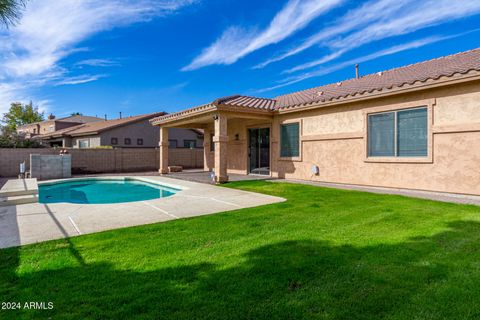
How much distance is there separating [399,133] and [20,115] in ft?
203

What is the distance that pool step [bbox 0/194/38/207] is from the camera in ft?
25.9

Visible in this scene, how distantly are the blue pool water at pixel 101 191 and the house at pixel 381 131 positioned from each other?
324 cm

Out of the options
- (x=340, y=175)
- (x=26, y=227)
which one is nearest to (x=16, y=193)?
(x=26, y=227)

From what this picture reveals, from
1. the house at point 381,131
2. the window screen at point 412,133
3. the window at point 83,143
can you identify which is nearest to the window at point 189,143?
the window at point 83,143

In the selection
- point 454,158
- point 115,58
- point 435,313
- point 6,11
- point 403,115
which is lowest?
point 435,313

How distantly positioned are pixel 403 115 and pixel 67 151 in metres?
18.9

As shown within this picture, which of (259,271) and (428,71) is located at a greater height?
(428,71)

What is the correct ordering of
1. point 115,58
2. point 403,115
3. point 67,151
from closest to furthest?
point 403,115
point 67,151
point 115,58

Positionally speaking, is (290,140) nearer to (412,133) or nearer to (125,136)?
(412,133)

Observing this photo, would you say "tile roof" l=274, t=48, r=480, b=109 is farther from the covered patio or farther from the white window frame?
the covered patio

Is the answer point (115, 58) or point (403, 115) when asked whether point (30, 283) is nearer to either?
point (403, 115)

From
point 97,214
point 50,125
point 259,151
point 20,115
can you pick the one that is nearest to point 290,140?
point 259,151

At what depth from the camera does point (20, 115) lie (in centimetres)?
5088

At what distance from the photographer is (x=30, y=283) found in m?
3.13
